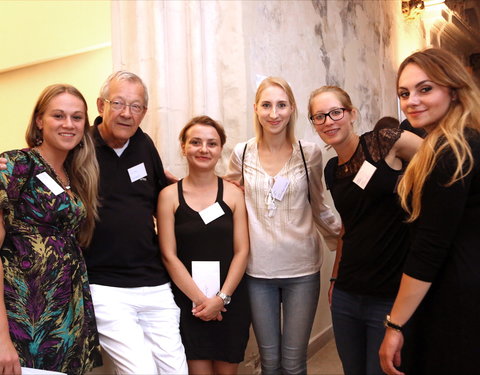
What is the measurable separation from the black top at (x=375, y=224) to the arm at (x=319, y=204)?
423mm

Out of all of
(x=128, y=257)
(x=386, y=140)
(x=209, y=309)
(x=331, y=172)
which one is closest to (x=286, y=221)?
(x=331, y=172)

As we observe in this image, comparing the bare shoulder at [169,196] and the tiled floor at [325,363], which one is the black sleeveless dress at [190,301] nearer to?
the bare shoulder at [169,196]

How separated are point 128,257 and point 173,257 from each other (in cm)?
23

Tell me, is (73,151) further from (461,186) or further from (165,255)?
(461,186)

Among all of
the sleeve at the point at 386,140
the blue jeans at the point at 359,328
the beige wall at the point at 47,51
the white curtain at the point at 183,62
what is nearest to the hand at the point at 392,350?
the blue jeans at the point at 359,328

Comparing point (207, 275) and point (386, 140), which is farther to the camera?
point (207, 275)

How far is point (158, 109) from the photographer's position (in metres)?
3.07

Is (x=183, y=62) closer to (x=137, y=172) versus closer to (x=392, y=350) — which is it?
(x=137, y=172)

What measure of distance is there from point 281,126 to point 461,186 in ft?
3.84

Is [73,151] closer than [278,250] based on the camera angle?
Yes

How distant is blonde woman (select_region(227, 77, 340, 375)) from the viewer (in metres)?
2.30

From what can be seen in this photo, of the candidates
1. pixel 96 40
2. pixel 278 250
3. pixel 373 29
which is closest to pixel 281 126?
pixel 278 250

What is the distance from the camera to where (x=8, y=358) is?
1482mm

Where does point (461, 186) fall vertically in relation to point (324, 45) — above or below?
below
